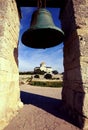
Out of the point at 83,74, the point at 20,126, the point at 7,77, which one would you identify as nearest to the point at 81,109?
the point at 83,74

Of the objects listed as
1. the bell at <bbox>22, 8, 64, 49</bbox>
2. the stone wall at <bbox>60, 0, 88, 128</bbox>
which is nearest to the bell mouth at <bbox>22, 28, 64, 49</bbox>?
the bell at <bbox>22, 8, 64, 49</bbox>

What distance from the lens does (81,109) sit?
3.37 meters

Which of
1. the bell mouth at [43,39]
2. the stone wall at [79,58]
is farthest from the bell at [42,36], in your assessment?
the stone wall at [79,58]

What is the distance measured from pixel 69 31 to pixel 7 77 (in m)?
1.98

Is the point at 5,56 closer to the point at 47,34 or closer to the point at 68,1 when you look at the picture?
the point at 47,34

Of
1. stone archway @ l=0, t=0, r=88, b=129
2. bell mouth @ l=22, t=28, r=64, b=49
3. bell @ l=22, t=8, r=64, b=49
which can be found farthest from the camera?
bell mouth @ l=22, t=28, r=64, b=49

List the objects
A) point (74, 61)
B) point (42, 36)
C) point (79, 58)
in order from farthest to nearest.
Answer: point (42, 36)
point (74, 61)
point (79, 58)

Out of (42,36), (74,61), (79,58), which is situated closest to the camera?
(79,58)

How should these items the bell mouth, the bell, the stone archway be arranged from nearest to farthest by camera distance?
the stone archway, the bell, the bell mouth

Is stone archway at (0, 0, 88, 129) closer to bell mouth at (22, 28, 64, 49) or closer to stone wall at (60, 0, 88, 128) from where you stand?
stone wall at (60, 0, 88, 128)

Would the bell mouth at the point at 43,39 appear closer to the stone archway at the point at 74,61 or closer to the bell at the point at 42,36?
the bell at the point at 42,36

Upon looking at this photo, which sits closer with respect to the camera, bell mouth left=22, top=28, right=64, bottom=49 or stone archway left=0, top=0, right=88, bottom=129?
stone archway left=0, top=0, right=88, bottom=129

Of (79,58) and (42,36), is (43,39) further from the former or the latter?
(79,58)

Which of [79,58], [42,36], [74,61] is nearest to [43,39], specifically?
[42,36]
